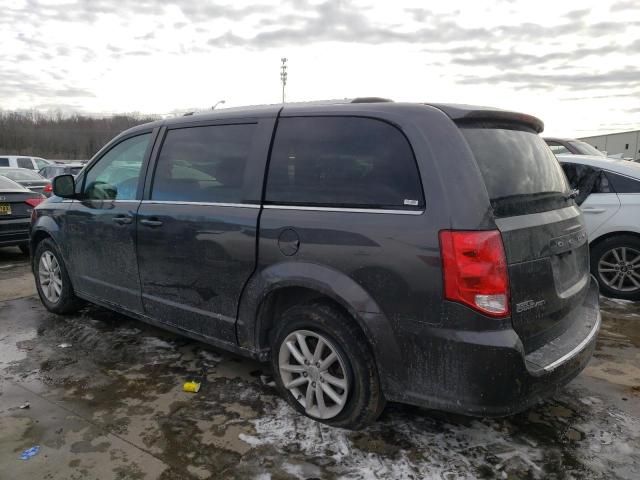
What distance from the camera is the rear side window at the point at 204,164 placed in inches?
130

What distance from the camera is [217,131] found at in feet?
11.5

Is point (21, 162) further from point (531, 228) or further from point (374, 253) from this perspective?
point (531, 228)

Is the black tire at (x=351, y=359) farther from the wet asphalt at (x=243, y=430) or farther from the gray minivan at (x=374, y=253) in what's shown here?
the wet asphalt at (x=243, y=430)

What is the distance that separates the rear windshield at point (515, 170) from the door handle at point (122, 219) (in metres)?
2.60

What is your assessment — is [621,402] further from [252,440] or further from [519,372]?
[252,440]

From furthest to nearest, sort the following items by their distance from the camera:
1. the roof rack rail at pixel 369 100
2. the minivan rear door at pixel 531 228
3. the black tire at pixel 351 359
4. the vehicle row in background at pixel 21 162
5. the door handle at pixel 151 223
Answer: the vehicle row in background at pixel 21 162
the door handle at pixel 151 223
the roof rack rail at pixel 369 100
the black tire at pixel 351 359
the minivan rear door at pixel 531 228

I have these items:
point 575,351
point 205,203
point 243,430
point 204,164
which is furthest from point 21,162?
point 575,351

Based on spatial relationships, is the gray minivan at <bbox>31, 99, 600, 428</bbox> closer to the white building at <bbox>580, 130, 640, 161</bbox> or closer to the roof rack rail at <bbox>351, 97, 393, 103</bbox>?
the roof rack rail at <bbox>351, 97, 393, 103</bbox>

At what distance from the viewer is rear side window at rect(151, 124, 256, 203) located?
10.8 ft

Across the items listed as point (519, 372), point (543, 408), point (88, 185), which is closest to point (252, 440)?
point (519, 372)

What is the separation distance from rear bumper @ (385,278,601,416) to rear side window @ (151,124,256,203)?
1510 mm

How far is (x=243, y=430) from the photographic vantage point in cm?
294

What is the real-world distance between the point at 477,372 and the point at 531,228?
2.58ft

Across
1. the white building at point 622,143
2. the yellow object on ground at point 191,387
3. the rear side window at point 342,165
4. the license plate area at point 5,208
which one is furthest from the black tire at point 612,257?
the white building at point 622,143
